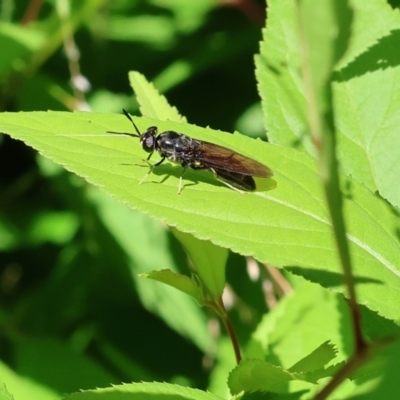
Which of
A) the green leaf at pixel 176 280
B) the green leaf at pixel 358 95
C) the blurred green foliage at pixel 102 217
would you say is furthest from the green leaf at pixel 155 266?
the green leaf at pixel 176 280

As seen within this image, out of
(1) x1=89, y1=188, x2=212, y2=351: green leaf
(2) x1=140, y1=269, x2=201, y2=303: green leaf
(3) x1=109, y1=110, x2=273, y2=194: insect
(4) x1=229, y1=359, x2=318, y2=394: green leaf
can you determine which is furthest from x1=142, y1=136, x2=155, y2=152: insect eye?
(1) x1=89, y1=188, x2=212, y2=351: green leaf

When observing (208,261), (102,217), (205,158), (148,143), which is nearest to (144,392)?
(208,261)

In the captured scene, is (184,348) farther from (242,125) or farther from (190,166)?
(190,166)

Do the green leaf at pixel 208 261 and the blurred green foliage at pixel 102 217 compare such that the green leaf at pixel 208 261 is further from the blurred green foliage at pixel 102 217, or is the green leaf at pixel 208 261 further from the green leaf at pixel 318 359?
the blurred green foliage at pixel 102 217

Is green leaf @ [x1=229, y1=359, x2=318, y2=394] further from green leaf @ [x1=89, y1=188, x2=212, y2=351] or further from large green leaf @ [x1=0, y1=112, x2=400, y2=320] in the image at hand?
green leaf @ [x1=89, y1=188, x2=212, y2=351]

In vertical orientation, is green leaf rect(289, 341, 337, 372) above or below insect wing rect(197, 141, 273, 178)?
below

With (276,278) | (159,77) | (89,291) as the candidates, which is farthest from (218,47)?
(276,278)

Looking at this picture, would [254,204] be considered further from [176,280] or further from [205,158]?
[205,158]
